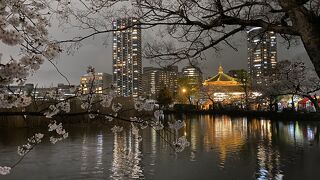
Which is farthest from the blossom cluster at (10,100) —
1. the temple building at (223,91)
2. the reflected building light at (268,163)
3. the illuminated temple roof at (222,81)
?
the illuminated temple roof at (222,81)

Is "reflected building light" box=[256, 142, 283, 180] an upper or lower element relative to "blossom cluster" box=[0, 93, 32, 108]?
lower

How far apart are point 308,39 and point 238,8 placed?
1.35 metres

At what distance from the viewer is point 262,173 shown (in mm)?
12914

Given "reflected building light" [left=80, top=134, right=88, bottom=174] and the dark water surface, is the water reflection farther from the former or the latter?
"reflected building light" [left=80, top=134, right=88, bottom=174]

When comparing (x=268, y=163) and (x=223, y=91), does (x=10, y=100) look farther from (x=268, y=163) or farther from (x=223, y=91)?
(x=223, y=91)

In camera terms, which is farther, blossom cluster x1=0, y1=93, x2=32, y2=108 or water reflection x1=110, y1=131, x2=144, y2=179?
water reflection x1=110, y1=131, x2=144, y2=179

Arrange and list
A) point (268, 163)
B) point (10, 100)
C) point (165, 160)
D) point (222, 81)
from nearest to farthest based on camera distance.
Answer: point (10, 100) → point (268, 163) → point (165, 160) → point (222, 81)

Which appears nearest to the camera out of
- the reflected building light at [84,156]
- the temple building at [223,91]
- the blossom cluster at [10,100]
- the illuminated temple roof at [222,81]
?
the blossom cluster at [10,100]

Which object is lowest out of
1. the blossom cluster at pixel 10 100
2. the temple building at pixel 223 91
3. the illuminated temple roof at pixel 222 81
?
the blossom cluster at pixel 10 100

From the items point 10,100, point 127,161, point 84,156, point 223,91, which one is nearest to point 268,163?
point 127,161

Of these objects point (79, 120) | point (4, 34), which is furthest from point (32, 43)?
point (79, 120)

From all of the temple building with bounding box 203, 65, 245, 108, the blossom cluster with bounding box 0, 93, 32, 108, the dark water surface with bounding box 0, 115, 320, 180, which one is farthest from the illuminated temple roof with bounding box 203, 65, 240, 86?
the blossom cluster with bounding box 0, 93, 32, 108

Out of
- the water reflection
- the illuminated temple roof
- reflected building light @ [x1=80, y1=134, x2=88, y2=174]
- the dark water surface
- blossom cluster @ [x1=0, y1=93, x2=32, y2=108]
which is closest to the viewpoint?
blossom cluster @ [x1=0, y1=93, x2=32, y2=108]

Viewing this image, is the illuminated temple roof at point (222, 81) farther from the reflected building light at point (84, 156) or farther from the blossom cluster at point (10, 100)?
the blossom cluster at point (10, 100)
